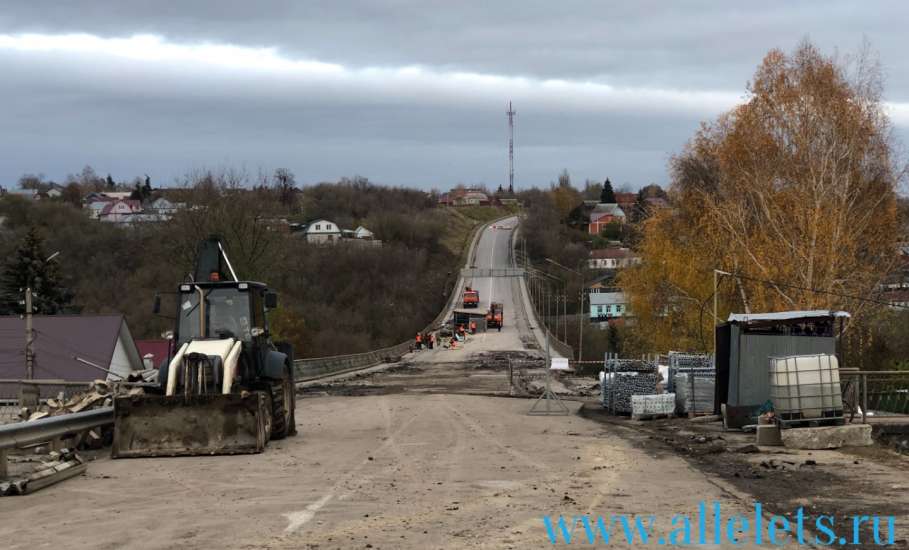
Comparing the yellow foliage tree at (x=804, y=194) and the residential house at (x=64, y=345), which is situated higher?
the yellow foliage tree at (x=804, y=194)

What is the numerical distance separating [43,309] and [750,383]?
47.6 meters

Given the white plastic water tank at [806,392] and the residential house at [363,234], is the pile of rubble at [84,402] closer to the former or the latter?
the white plastic water tank at [806,392]

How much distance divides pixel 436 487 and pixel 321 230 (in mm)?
143762

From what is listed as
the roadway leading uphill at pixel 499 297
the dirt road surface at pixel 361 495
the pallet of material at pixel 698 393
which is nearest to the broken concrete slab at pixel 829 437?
the dirt road surface at pixel 361 495

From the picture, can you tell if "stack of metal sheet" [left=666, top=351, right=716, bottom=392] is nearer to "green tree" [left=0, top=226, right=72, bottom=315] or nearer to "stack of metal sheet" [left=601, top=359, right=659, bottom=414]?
"stack of metal sheet" [left=601, top=359, right=659, bottom=414]

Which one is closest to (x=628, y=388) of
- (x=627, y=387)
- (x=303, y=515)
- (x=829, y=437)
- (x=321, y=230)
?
(x=627, y=387)

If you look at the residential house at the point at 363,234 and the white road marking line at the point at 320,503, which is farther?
the residential house at the point at 363,234

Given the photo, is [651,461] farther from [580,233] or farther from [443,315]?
[580,233]

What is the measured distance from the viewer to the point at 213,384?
55.1 ft

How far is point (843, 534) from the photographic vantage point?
9.54 meters

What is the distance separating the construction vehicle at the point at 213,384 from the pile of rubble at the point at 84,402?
1.49 metres

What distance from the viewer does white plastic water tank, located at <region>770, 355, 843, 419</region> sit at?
18594mm

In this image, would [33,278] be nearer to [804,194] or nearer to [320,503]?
[804,194]

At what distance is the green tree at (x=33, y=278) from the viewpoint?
58156mm
